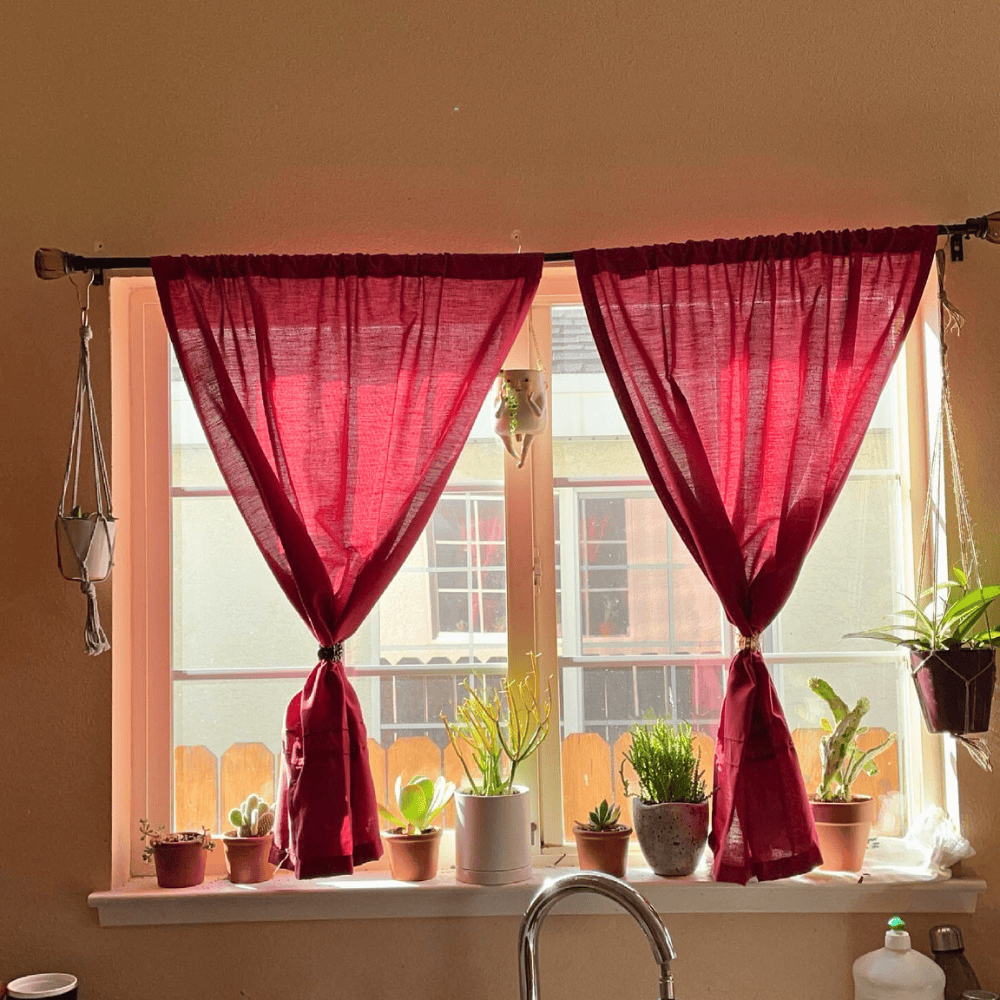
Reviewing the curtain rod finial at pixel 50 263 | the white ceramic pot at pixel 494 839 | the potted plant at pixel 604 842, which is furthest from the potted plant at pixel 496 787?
the curtain rod finial at pixel 50 263

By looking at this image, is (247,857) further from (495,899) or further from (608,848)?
(608,848)

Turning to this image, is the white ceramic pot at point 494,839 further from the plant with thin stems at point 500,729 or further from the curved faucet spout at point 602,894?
the curved faucet spout at point 602,894

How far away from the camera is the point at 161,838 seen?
2020 millimetres

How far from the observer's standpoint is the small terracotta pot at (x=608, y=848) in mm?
1959

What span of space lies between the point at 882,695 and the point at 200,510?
4.37 feet

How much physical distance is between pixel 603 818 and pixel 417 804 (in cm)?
33

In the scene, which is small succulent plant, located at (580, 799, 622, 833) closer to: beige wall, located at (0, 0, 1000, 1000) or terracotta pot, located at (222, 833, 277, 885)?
terracotta pot, located at (222, 833, 277, 885)

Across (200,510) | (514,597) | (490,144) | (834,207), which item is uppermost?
(490,144)

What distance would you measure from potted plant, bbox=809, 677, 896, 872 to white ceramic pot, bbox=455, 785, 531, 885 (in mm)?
523

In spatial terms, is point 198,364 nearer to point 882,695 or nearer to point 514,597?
point 514,597

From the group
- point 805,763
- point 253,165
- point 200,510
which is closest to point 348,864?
point 200,510

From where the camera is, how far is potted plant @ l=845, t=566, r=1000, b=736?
1823 mm

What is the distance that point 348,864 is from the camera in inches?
74.1

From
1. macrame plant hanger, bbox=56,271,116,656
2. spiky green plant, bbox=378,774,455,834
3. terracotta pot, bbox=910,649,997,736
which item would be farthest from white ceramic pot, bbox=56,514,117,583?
terracotta pot, bbox=910,649,997,736
